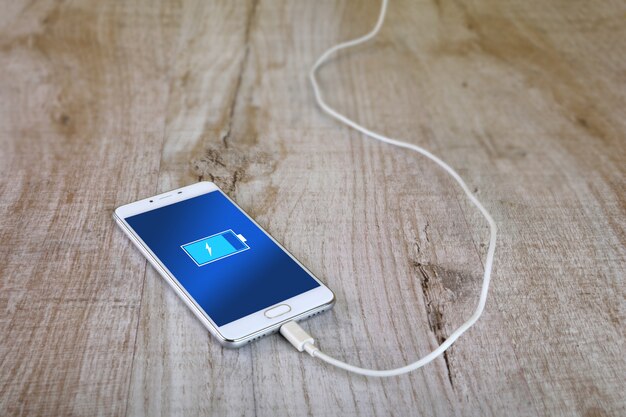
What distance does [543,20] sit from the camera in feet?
3.92

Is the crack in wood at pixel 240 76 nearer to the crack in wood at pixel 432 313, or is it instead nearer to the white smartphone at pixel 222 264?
the white smartphone at pixel 222 264

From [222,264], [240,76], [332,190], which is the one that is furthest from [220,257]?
[240,76]

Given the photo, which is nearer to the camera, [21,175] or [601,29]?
[21,175]

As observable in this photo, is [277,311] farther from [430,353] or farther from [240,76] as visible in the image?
[240,76]

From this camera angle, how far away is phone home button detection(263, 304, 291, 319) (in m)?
0.58

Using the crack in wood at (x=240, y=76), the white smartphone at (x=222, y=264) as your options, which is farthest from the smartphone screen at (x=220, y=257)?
the crack in wood at (x=240, y=76)

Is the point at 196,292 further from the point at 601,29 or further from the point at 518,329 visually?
the point at 601,29

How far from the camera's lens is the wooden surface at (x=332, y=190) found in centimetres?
55

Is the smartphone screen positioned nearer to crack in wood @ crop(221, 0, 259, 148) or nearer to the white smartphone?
the white smartphone

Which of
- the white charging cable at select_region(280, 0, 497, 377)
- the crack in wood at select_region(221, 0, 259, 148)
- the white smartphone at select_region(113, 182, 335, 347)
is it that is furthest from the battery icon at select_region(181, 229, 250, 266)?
the crack in wood at select_region(221, 0, 259, 148)

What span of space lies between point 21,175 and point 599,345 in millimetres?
590

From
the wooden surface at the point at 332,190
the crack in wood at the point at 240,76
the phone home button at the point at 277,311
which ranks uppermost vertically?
the phone home button at the point at 277,311

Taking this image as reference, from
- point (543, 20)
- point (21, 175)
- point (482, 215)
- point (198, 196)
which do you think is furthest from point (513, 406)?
point (543, 20)

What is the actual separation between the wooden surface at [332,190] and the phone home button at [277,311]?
0.02 m
